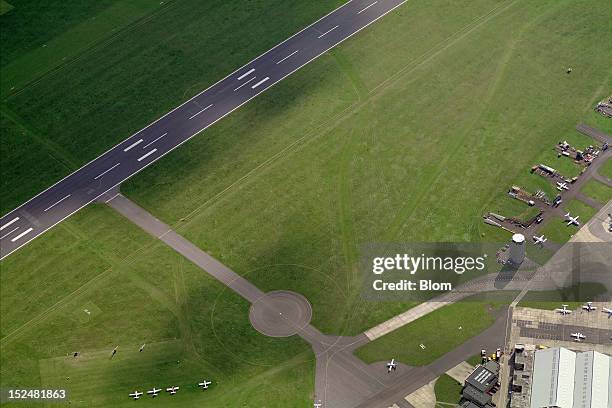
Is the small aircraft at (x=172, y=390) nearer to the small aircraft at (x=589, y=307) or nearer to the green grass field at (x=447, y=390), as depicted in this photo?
the green grass field at (x=447, y=390)

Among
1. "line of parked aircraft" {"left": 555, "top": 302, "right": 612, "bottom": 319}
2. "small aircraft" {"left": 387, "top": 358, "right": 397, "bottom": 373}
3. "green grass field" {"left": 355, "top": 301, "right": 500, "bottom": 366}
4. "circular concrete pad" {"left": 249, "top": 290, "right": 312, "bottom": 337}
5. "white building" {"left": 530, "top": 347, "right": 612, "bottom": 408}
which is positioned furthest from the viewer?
"circular concrete pad" {"left": 249, "top": 290, "right": 312, "bottom": 337}

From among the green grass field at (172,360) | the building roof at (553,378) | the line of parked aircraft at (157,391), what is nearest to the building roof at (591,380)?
the building roof at (553,378)

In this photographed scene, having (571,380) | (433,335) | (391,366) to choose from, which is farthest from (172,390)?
(571,380)

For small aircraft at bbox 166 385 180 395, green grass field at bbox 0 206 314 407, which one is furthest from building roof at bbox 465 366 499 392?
small aircraft at bbox 166 385 180 395

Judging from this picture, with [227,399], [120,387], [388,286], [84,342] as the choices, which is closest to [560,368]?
[388,286]

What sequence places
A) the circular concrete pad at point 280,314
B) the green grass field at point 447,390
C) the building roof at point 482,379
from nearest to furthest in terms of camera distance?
the building roof at point 482,379 → the green grass field at point 447,390 → the circular concrete pad at point 280,314

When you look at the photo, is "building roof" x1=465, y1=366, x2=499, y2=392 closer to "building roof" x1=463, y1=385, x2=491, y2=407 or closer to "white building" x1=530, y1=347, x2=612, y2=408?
"building roof" x1=463, y1=385, x2=491, y2=407
